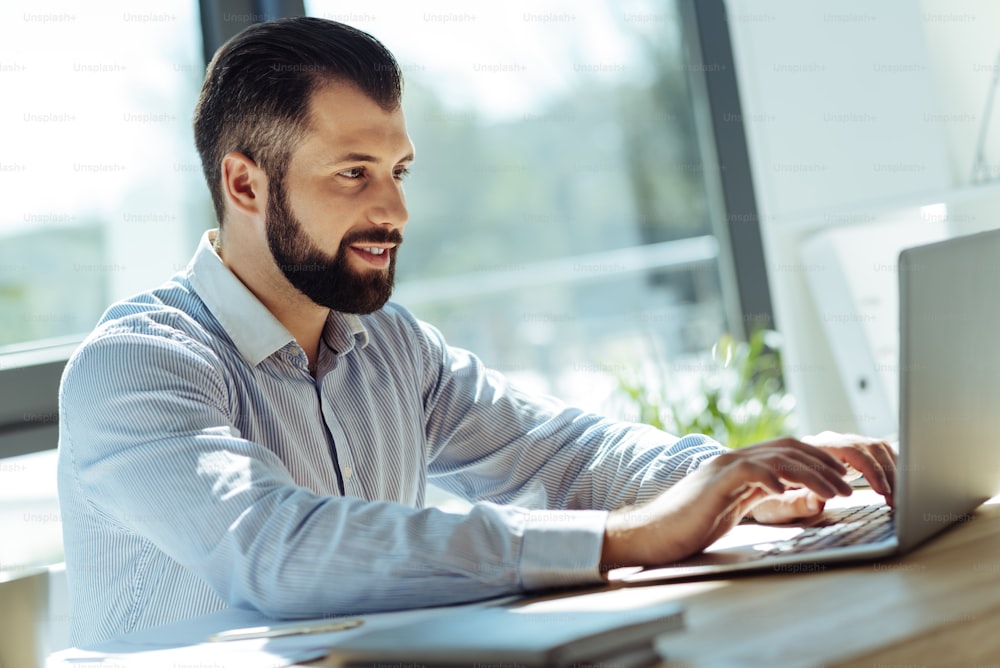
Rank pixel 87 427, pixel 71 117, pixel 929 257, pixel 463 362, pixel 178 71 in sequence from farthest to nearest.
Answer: pixel 178 71
pixel 71 117
pixel 463 362
pixel 87 427
pixel 929 257

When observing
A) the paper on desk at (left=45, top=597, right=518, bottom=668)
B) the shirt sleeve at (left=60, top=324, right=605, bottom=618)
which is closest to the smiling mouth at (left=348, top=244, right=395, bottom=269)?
the shirt sleeve at (left=60, top=324, right=605, bottom=618)

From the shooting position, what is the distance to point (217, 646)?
3.51 feet

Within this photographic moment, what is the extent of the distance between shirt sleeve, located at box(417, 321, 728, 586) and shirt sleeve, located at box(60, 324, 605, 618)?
39 centimetres

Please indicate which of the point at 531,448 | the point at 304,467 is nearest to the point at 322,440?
the point at 304,467

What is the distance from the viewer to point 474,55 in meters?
3.74

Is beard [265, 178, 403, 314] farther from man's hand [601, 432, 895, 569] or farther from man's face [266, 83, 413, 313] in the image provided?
man's hand [601, 432, 895, 569]

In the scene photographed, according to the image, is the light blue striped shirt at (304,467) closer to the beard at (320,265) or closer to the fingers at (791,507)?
the beard at (320,265)

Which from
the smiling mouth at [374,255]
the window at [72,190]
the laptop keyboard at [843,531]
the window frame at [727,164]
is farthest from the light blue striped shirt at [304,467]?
the window frame at [727,164]

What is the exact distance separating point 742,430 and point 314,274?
1788mm

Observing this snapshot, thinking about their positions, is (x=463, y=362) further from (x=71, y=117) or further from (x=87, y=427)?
(x=71, y=117)

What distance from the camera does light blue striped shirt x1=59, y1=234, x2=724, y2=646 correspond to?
115cm

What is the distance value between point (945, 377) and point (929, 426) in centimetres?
6

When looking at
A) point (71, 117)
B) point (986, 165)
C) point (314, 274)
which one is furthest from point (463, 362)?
point (986, 165)

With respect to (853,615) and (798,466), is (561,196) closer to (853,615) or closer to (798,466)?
(798,466)
